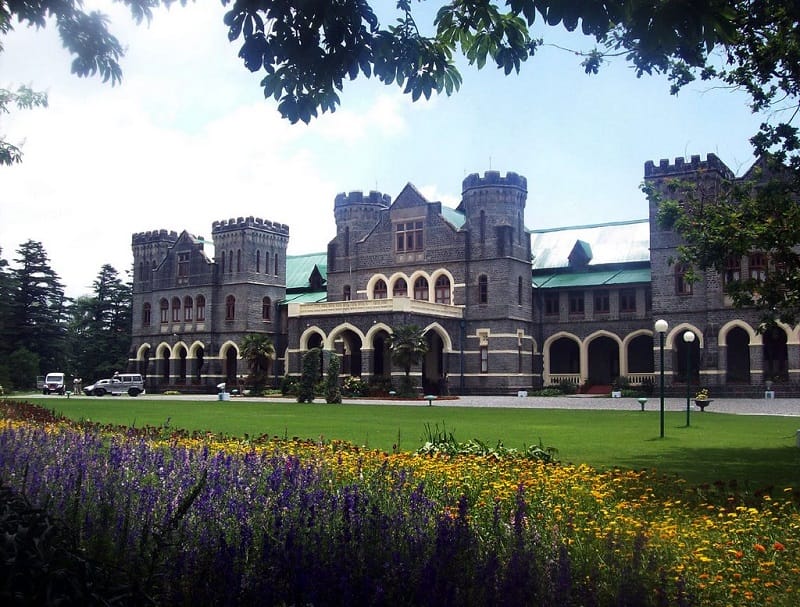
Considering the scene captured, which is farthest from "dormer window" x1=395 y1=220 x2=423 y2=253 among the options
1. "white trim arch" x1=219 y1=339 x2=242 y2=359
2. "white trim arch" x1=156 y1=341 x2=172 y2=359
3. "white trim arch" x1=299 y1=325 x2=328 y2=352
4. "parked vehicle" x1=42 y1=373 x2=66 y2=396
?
"parked vehicle" x1=42 y1=373 x2=66 y2=396

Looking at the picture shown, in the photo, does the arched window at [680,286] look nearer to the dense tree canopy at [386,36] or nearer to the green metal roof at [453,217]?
the green metal roof at [453,217]

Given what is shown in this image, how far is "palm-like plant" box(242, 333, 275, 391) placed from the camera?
5297cm

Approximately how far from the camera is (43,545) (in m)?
4.37

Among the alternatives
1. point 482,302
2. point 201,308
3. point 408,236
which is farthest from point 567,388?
point 201,308

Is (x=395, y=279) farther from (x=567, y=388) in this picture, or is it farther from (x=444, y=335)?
(x=567, y=388)

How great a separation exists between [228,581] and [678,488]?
655 cm

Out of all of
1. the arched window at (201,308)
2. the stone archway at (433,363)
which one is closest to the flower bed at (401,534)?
the stone archway at (433,363)

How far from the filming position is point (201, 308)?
61469 mm

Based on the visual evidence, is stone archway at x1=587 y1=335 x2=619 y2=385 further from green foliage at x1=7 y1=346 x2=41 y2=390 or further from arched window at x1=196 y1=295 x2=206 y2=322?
green foliage at x1=7 y1=346 x2=41 y2=390

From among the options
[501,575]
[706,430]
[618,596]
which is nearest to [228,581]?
[501,575]

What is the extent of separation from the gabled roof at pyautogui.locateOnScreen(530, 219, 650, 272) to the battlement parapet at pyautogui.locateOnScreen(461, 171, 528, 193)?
6.42 m

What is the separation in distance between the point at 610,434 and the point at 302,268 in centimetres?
5009

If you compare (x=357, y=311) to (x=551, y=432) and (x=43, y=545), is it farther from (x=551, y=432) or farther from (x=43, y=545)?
(x=43, y=545)

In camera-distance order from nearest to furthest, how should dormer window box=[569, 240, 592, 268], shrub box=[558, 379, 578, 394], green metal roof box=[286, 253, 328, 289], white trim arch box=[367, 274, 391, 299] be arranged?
shrub box=[558, 379, 578, 394] < white trim arch box=[367, 274, 391, 299] < dormer window box=[569, 240, 592, 268] < green metal roof box=[286, 253, 328, 289]
